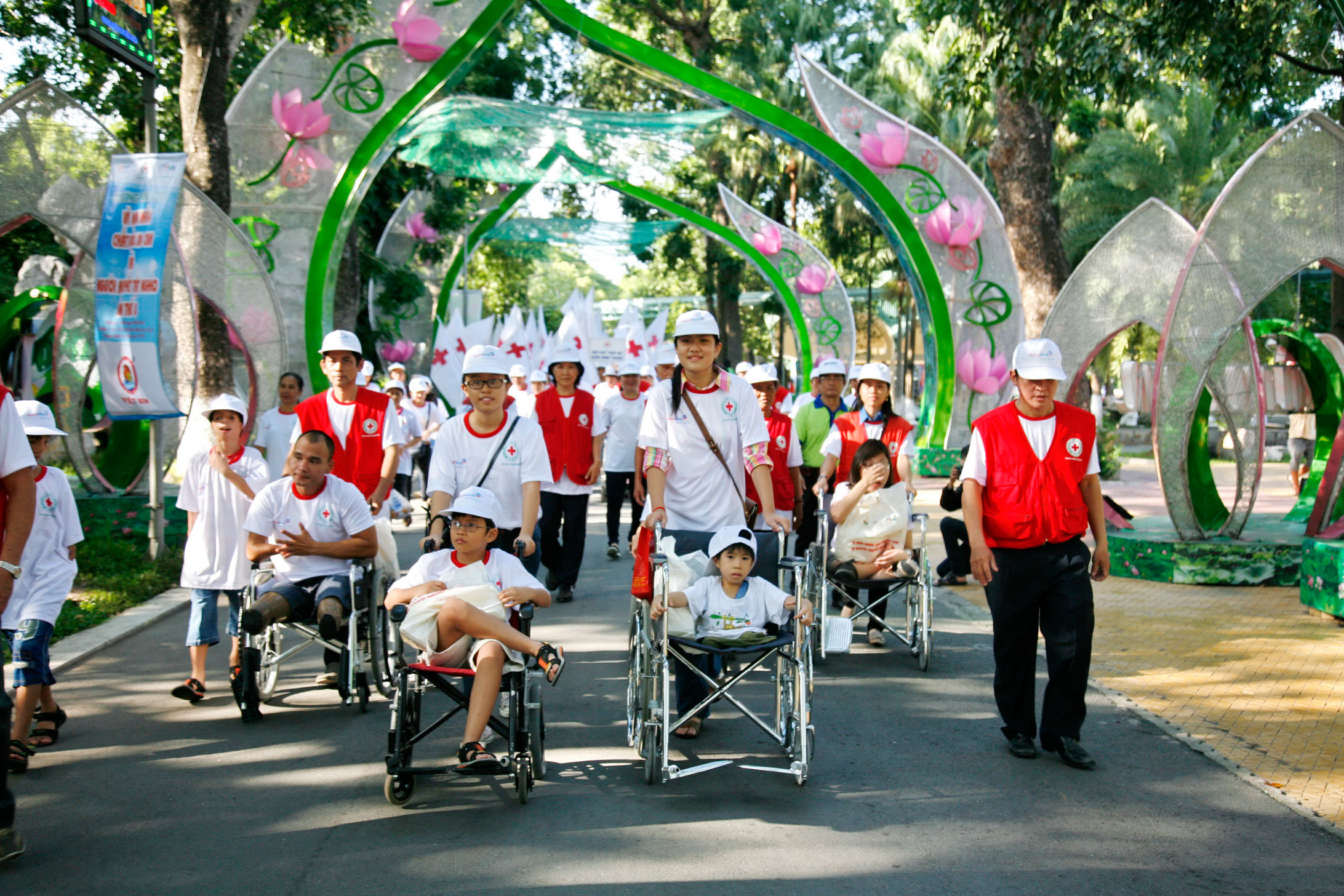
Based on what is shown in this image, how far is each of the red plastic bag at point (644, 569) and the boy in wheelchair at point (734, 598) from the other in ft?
0.37

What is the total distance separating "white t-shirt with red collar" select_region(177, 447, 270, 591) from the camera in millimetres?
6109

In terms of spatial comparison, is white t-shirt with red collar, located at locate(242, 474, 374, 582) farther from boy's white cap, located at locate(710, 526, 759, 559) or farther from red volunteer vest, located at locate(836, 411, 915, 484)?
red volunteer vest, located at locate(836, 411, 915, 484)

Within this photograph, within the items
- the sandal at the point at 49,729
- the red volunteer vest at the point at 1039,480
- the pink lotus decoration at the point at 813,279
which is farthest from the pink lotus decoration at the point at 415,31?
the pink lotus decoration at the point at 813,279

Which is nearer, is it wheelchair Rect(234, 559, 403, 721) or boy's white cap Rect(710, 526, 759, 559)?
boy's white cap Rect(710, 526, 759, 559)

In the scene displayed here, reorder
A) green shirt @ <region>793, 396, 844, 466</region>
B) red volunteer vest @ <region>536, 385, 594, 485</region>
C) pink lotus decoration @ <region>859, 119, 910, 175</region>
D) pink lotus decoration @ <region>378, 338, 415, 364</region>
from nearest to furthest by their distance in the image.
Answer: green shirt @ <region>793, 396, 844, 466</region>, red volunteer vest @ <region>536, 385, 594, 485</region>, pink lotus decoration @ <region>859, 119, 910, 175</region>, pink lotus decoration @ <region>378, 338, 415, 364</region>

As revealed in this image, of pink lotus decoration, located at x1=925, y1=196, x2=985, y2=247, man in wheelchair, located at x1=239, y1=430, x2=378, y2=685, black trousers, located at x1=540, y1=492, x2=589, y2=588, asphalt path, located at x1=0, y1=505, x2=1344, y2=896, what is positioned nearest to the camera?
asphalt path, located at x1=0, y1=505, x2=1344, y2=896

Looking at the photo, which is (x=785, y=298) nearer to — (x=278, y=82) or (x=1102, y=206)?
(x=1102, y=206)

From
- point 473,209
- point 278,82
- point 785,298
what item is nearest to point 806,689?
point 278,82

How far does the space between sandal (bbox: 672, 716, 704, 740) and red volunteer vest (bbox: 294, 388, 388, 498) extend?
2535 mm

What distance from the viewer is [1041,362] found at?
5023 millimetres

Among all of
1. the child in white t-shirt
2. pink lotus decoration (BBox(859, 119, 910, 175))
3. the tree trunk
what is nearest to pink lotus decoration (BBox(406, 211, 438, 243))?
pink lotus decoration (BBox(859, 119, 910, 175))

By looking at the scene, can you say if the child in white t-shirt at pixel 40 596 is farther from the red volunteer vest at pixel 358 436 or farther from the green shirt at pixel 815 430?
the green shirt at pixel 815 430

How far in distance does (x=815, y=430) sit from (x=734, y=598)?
3.95m

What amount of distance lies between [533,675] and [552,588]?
15.1ft
